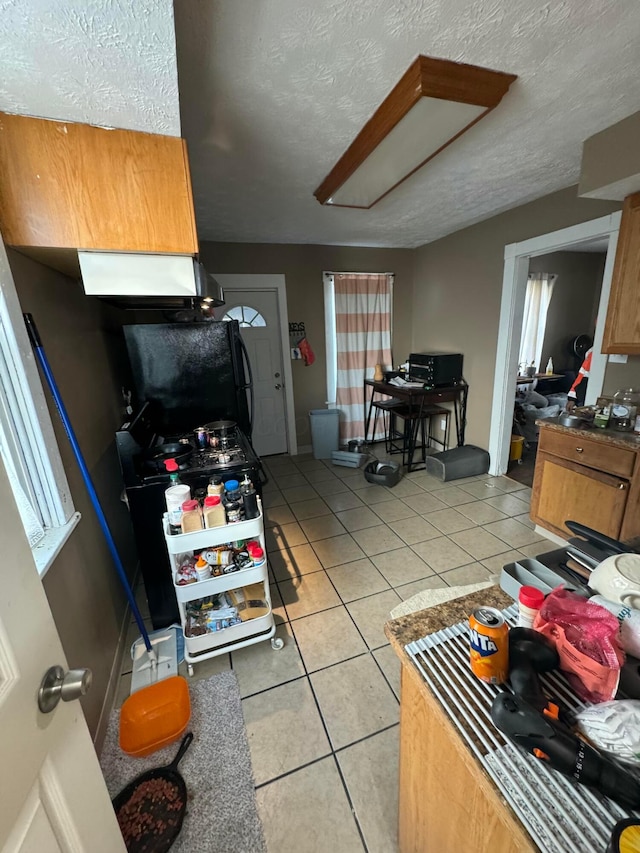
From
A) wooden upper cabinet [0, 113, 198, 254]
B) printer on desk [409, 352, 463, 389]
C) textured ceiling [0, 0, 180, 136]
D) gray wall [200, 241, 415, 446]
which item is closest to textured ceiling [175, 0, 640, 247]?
textured ceiling [0, 0, 180, 136]

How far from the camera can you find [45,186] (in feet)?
3.62

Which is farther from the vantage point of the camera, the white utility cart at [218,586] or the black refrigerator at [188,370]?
the black refrigerator at [188,370]

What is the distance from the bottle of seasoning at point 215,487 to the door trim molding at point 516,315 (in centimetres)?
243

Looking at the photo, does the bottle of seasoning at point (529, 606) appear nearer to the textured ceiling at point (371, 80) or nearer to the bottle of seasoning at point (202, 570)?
the bottle of seasoning at point (202, 570)

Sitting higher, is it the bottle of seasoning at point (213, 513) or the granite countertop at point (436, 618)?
the granite countertop at point (436, 618)

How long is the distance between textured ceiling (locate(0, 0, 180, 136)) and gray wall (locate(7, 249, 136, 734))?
495 mm

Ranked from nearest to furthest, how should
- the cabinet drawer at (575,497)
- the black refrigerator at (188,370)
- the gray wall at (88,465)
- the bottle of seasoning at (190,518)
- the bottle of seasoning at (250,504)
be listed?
the gray wall at (88,465), the bottle of seasoning at (190,518), the bottle of seasoning at (250,504), the cabinet drawer at (575,497), the black refrigerator at (188,370)

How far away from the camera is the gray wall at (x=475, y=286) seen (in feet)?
8.73

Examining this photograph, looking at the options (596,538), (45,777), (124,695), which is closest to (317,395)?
(124,695)

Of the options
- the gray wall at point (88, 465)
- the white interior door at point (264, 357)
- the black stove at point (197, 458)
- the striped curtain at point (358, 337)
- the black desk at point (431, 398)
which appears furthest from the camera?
the striped curtain at point (358, 337)

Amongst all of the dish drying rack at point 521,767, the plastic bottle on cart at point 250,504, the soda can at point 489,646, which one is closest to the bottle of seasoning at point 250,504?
the plastic bottle on cart at point 250,504

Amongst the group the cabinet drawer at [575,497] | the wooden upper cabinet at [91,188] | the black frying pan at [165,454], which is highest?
the wooden upper cabinet at [91,188]

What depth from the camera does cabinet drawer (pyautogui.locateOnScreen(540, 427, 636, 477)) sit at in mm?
1856

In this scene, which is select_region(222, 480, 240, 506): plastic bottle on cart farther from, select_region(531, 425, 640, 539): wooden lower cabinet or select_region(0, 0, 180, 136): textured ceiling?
select_region(531, 425, 640, 539): wooden lower cabinet
